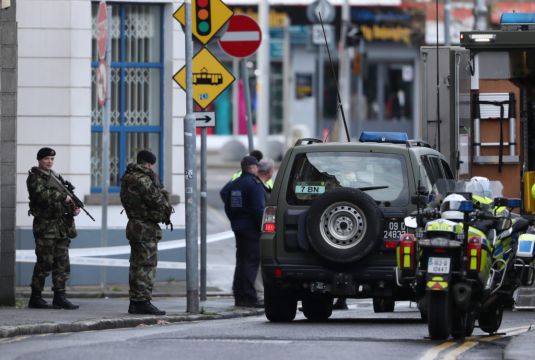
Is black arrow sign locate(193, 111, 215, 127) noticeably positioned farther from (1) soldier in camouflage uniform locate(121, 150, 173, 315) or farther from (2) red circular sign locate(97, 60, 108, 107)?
(2) red circular sign locate(97, 60, 108, 107)

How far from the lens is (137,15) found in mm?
21984

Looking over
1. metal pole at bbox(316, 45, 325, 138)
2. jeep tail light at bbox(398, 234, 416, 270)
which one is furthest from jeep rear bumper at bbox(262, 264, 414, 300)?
metal pole at bbox(316, 45, 325, 138)

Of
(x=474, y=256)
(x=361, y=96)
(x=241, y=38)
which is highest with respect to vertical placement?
(x=361, y=96)

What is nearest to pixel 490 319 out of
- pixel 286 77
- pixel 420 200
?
pixel 420 200

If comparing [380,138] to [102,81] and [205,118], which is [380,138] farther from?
[102,81]

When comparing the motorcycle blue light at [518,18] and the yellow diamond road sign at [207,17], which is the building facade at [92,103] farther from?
the motorcycle blue light at [518,18]

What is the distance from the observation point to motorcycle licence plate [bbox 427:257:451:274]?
43.7 ft

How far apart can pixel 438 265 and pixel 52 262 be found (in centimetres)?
558

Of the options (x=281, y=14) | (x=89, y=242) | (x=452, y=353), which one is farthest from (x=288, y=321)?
(x=281, y=14)

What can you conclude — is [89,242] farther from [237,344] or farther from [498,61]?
[237,344]

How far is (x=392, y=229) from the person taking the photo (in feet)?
51.1

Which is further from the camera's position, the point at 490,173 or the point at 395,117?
→ the point at 395,117

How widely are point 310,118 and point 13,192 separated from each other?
129ft

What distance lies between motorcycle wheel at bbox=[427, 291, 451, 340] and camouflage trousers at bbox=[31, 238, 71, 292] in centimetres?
533
